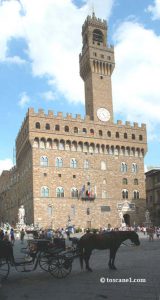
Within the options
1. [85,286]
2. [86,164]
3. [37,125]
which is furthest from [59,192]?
[85,286]

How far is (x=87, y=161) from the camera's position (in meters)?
54.2

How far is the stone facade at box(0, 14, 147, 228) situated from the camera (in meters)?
50.8

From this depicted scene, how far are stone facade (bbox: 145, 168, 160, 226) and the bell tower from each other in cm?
1394

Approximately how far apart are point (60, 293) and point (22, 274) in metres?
4.18

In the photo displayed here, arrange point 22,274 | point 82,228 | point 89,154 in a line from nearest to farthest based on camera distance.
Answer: point 22,274 → point 82,228 → point 89,154

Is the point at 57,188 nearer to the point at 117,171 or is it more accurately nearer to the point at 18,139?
the point at 117,171

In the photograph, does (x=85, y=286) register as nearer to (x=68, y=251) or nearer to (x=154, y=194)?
(x=68, y=251)

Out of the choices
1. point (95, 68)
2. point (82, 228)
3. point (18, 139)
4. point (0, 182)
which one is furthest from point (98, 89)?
point (0, 182)

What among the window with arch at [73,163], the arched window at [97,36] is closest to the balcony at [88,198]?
the window with arch at [73,163]

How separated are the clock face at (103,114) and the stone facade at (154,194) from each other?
1345 cm

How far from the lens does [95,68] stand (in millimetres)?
58969

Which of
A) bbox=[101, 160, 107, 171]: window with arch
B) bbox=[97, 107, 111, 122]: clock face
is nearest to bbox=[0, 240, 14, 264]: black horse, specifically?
bbox=[101, 160, 107, 171]: window with arch

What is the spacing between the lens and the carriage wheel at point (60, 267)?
11.8 meters

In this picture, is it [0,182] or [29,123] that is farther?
[0,182]
